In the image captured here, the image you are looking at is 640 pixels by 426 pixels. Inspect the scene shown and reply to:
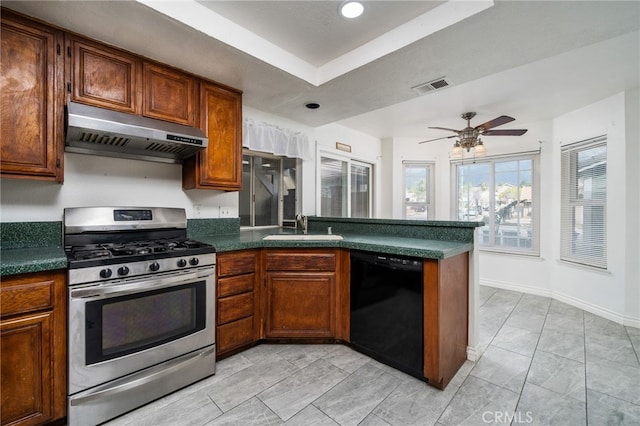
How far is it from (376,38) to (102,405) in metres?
2.91

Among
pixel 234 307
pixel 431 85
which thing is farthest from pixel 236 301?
pixel 431 85

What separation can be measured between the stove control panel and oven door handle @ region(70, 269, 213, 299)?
0.15ft

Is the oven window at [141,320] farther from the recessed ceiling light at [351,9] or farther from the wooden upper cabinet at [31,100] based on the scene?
the recessed ceiling light at [351,9]

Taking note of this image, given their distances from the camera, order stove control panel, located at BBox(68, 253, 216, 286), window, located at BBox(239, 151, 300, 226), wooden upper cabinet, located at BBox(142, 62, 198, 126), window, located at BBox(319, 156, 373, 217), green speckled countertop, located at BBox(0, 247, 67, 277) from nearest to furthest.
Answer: green speckled countertop, located at BBox(0, 247, 67, 277)
stove control panel, located at BBox(68, 253, 216, 286)
wooden upper cabinet, located at BBox(142, 62, 198, 126)
window, located at BBox(239, 151, 300, 226)
window, located at BBox(319, 156, 373, 217)

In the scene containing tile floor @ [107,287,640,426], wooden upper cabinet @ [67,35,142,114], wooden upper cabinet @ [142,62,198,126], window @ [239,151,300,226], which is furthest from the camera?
window @ [239,151,300,226]

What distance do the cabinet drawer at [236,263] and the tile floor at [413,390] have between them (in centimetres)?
70

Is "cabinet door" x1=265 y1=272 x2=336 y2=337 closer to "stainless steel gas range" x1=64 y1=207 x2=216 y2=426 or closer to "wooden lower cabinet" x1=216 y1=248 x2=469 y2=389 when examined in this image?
"wooden lower cabinet" x1=216 y1=248 x2=469 y2=389

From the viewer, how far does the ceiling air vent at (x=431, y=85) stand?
2416 millimetres

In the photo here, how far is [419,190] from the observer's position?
5.23 metres

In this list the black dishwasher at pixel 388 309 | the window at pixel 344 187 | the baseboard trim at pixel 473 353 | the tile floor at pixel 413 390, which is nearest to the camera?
the tile floor at pixel 413 390

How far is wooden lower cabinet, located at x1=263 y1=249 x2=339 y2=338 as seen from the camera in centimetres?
241

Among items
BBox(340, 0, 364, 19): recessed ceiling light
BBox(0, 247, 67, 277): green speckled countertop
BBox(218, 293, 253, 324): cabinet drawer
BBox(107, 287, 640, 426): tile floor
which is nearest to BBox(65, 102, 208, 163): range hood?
BBox(0, 247, 67, 277): green speckled countertop

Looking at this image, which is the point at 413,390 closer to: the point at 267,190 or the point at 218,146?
the point at 218,146

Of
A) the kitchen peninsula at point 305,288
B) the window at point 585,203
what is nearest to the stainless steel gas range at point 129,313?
the kitchen peninsula at point 305,288
